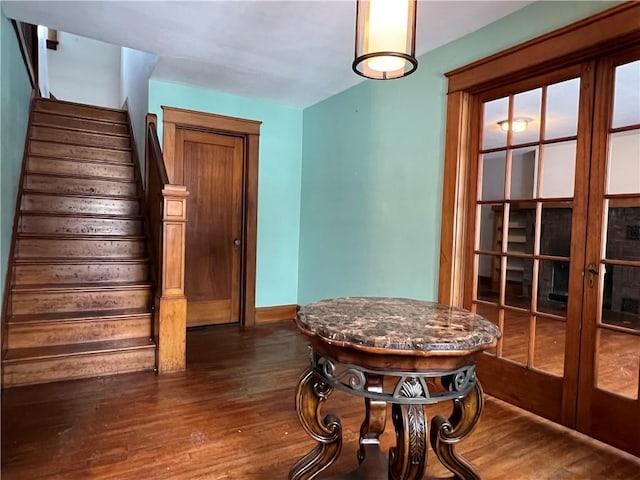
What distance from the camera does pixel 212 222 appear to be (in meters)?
4.11

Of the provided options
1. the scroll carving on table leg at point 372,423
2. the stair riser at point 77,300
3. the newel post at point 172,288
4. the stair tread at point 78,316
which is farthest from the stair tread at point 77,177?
the scroll carving on table leg at point 372,423

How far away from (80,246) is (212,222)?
1.22 meters

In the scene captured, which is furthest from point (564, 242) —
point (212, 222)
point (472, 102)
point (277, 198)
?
point (212, 222)

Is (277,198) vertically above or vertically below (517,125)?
below

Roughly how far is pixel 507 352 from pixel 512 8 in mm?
2088

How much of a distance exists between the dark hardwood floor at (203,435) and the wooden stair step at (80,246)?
47.7 inches

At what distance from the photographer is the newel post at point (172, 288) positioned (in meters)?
2.82

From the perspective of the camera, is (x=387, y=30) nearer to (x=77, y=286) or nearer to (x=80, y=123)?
(x=77, y=286)

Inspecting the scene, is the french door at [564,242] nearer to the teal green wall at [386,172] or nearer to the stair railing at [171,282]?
the teal green wall at [386,172]

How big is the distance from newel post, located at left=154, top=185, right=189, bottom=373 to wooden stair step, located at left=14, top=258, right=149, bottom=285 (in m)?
0.71

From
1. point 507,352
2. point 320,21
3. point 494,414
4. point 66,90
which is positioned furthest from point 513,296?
point 66,90

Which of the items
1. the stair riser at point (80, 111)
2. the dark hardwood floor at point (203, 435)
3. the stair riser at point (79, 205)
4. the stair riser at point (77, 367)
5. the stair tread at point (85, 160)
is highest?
the stair riser at point (80, 111)

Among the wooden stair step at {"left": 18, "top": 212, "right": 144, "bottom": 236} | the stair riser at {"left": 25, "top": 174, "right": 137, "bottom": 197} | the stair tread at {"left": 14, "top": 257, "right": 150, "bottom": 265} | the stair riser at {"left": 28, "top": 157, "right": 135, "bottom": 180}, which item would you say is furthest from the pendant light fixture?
the stair riser at {"left": 28, "top": 157, "right": 135, "bottom": 180}

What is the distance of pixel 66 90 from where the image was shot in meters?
6.10
